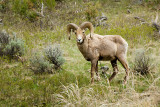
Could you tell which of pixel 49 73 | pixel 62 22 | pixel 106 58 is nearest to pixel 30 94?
pixel 49 73

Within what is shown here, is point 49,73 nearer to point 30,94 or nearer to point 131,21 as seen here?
point 30,94

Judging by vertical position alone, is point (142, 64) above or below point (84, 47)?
below

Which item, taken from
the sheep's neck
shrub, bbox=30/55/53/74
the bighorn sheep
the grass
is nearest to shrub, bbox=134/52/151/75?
the grass

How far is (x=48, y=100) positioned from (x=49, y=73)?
2.50 metres

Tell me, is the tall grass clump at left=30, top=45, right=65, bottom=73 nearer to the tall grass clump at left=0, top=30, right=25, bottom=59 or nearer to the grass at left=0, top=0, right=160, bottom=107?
Result: the grass at left=0, top=0, right=160, bottom=107

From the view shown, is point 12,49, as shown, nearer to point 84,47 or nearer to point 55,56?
point 55,56

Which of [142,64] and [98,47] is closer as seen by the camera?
[98,47]

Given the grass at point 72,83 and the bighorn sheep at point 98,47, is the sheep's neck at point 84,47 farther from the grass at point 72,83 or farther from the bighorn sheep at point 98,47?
the grass at point 72,83

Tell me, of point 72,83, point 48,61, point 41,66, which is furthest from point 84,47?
point 48,61

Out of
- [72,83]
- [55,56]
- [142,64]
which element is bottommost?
[72,83]

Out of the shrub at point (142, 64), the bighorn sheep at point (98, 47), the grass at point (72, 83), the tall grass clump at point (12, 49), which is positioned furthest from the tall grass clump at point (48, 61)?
the shrub at point (142, 64)

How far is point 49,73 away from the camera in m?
7.31

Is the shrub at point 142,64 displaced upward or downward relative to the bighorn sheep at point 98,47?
downward

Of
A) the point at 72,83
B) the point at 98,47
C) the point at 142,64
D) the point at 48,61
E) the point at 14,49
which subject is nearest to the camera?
the point at 72,83
